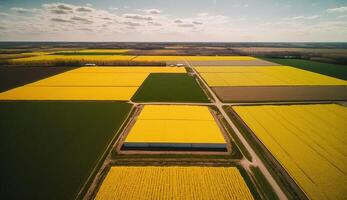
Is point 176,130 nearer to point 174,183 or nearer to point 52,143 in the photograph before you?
point 174,183

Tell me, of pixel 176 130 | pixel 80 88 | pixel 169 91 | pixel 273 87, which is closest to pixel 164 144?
pixel 176 130

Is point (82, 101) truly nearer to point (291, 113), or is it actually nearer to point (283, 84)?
point (291, 113)

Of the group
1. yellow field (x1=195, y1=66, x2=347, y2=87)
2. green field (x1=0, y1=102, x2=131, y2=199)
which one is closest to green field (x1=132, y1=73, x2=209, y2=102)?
yellow field (x1=195, y1=66, x2=347, y2=87)

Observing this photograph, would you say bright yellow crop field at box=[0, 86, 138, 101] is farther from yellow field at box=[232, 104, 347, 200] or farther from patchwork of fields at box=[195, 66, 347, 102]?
yellow field at box=[232, 104, 347, 200]

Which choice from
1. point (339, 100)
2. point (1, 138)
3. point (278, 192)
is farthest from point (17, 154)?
point (339, 100)

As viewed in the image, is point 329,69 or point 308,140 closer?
point 308,140

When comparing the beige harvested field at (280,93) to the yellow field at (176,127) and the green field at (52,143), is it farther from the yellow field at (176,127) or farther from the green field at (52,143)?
the green field at (52,143)
